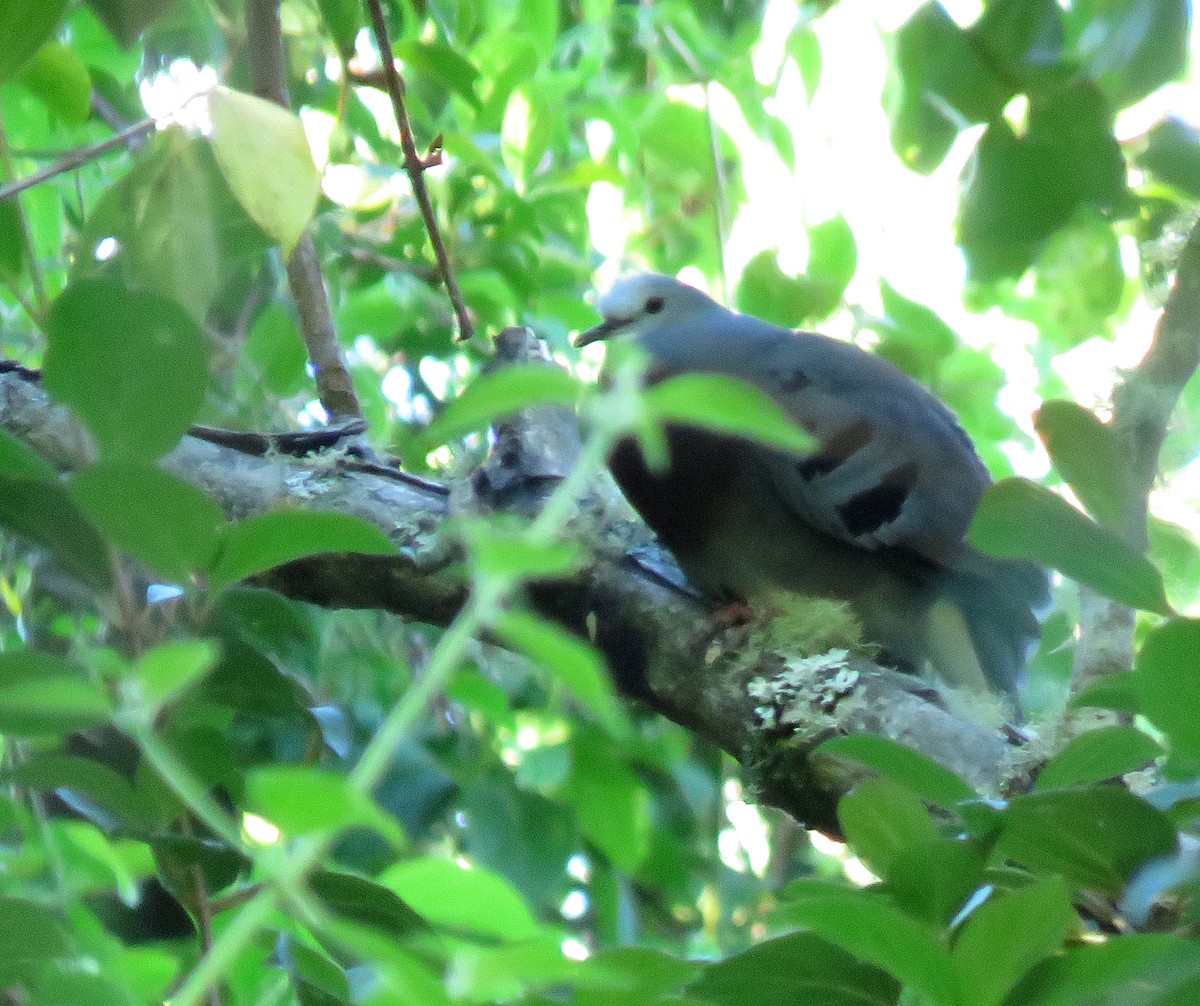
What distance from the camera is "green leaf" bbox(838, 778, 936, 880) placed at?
0.57m

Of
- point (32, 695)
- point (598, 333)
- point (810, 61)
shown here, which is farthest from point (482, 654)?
point (32, 695)

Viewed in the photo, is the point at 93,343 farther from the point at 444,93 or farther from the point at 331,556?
the point at 444,93

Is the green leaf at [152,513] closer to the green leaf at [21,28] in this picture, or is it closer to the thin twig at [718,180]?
the green leaf at [21,28]

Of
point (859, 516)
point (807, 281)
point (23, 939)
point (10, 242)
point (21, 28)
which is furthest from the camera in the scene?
point (859, 516)

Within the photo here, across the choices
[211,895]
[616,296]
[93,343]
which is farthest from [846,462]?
[93,343]

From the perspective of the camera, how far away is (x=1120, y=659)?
0.92 meters

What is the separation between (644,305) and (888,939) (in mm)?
1651

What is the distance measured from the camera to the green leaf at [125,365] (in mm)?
541

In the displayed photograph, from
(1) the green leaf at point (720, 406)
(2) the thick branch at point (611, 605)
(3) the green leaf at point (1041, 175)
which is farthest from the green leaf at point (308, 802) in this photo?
(2) the thick branch at point (611, 605)

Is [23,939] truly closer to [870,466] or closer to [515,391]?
[515,391]

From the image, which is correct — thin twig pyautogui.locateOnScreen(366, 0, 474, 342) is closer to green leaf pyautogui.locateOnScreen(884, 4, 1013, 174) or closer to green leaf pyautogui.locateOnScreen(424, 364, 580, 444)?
green leaf pyautogui.locateOnScreen(884, 4, 1013, 174)

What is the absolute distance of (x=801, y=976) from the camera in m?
0.56

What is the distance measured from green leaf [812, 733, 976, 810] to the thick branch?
0.35m

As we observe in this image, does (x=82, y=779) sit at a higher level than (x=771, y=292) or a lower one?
lower
